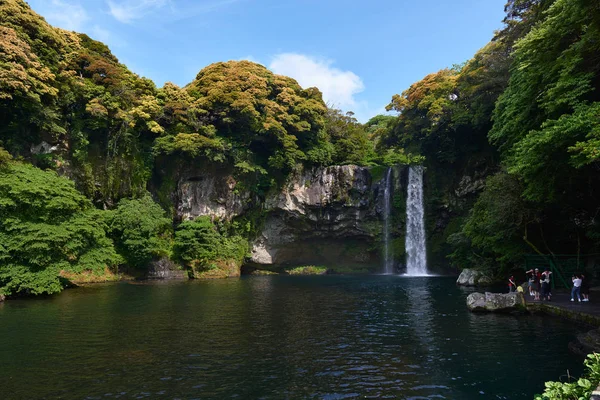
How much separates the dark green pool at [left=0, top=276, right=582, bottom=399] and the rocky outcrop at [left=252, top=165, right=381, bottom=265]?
2569cm

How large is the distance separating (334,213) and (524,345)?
34.4 meters

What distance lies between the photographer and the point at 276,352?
1084 cm

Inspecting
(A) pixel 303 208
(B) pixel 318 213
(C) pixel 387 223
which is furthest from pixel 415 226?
(A) pixel 303 208

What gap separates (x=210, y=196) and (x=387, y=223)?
20.2 metres

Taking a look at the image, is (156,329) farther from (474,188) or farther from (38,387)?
(474,188)

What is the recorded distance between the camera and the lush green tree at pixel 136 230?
109 feet

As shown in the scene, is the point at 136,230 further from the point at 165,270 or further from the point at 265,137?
the point at 265,137

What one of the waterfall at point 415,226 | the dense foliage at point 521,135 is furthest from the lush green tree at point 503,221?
the waterfall at point 415,226

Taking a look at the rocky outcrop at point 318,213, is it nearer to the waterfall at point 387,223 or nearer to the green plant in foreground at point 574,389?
the waterfall at point 387,223

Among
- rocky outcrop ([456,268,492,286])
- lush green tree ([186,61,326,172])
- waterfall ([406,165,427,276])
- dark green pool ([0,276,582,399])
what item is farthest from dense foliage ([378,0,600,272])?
lush green tree ([186,61,326,172])

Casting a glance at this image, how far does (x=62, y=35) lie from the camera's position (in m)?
33.6

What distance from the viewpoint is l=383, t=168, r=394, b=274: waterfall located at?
4491 cm

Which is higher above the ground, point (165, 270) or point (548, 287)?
point (548, 287)

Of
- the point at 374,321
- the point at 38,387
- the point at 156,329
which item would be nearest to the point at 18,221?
the point at 156,329
